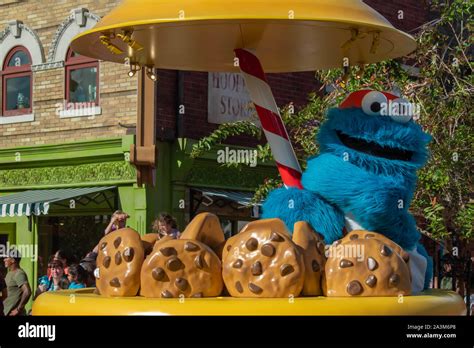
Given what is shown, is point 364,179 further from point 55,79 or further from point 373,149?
point 55,79

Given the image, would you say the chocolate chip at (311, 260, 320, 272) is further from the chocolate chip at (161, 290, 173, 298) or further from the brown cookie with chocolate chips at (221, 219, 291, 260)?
the chocolate chip at (161, 290, 173, 298)

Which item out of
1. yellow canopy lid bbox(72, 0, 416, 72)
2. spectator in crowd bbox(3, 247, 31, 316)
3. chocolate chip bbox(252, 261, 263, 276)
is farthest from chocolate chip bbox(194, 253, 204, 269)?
spectator in crowd bbox(3, 247, 31, 316)

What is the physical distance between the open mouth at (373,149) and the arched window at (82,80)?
10721 millimetres

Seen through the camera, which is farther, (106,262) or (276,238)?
(106,262)

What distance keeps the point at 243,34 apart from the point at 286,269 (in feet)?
5.71

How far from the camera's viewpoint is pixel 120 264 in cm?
385

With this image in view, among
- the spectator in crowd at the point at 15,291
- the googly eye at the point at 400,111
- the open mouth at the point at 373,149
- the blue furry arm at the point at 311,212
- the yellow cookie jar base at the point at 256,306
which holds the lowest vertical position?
the spectator in crowd at the point at 15,291

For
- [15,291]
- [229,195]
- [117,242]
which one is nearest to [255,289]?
[117,242]

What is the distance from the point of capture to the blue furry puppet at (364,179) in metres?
4.29

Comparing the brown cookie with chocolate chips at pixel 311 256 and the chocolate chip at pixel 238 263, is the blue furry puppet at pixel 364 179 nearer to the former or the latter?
the brown cookie with chocolate chips at pixel 311 256

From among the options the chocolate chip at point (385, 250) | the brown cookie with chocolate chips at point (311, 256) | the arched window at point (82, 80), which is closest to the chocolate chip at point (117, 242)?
the brown cookie with chocolate chips at point (311, 256)
